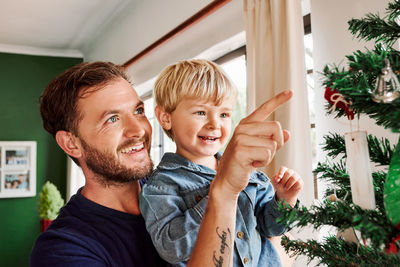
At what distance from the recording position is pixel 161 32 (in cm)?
333

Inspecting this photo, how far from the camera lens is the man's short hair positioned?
1217 mm

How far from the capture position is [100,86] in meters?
1.22

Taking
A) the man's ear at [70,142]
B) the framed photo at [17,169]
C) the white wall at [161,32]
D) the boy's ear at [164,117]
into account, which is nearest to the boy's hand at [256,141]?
the boy's ear at [164,117]

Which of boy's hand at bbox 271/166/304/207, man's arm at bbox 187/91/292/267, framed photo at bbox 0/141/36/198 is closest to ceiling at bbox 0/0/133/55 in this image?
framed photo at bbox 0/141/36/198

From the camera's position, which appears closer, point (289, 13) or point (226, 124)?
point (226, 124)

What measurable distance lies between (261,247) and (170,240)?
311mm

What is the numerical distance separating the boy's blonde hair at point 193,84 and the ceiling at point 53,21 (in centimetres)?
318

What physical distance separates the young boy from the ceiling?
10.6 ft

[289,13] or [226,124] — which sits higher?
[289,13]

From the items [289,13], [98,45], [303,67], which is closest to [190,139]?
[303,67]

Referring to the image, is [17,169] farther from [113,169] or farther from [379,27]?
[379,27]

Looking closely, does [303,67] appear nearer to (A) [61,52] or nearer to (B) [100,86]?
(B) [100,86]

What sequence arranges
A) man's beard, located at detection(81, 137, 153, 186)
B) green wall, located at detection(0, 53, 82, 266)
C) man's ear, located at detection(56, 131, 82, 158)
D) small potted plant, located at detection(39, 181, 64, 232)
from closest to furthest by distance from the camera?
1. man's beard, located at detection(81, 137, 153, 186)
2. man's ear, located at detection(56, 131, 82, 158)
3. small potted plant, located at detection(39, 181, 64, 232)
4. green wall, located at detection(0, 53, 82, 266)

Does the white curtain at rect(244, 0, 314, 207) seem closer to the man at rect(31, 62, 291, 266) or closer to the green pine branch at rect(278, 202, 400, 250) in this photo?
the man at rect(31, 62, 291, 266)
